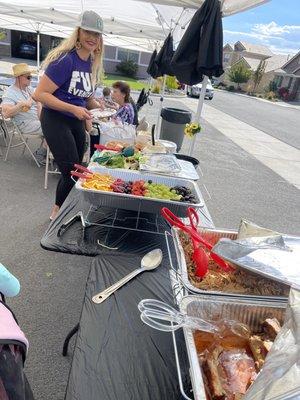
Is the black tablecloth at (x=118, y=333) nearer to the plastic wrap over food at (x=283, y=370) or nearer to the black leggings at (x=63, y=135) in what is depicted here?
the plastic wrap over food at (x=283, y=370)

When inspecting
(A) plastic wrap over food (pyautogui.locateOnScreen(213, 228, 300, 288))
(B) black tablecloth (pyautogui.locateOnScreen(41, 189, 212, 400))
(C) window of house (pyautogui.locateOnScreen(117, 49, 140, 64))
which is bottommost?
(C) window of house (pyautogui.locateOnScreen(117, 49, 140, 64))

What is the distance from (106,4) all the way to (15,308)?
17.6 feet

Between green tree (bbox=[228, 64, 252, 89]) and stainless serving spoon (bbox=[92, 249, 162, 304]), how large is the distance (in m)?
42.8

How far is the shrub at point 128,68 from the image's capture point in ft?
83.1

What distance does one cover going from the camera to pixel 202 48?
2924 millimetres

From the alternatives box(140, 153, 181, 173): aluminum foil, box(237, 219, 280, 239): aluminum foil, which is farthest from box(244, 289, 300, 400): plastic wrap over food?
box(140, 153, 181, 173): aluminum foil

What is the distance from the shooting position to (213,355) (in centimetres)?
93

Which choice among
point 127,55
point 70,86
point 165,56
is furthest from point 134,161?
point 127,55

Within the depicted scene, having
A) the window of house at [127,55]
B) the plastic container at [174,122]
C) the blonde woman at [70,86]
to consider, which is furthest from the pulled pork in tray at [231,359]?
the window of house at [127,55]

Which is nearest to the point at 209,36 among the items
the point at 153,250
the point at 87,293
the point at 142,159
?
the point at 142,159

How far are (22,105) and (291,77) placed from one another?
44.6m

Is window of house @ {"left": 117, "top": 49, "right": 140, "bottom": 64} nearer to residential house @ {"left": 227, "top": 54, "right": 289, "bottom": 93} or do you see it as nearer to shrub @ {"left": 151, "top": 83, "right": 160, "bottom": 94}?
shrub @ {"left": 151, "top": 83, "right": 160, "bottom": 94}

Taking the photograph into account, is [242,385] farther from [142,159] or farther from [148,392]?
[142,159]

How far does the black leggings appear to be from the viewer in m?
2.57
